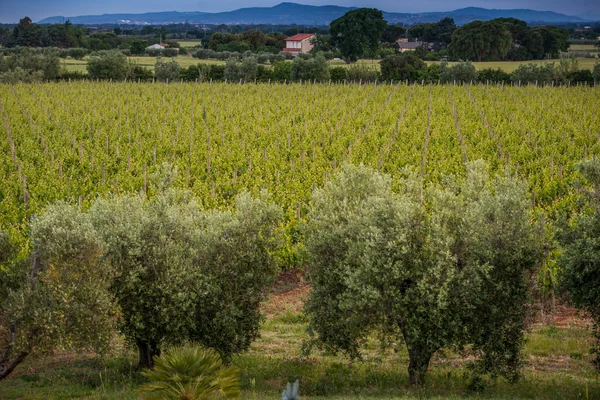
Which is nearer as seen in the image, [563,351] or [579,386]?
[579,386]

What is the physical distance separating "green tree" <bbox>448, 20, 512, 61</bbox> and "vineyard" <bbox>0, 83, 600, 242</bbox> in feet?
206

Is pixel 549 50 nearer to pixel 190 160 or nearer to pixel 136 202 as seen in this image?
pixel 190 160

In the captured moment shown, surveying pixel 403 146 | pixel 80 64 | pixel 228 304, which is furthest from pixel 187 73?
pixel 228 304

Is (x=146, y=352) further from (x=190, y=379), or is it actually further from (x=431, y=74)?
(x=431, y=74)

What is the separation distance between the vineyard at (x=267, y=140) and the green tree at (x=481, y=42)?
62680 millimetres

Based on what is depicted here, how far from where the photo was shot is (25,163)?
97.9ft

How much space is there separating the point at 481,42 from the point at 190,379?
381ft

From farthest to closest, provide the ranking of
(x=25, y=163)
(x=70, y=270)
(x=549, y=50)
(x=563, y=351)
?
1. (x=549, y=50)
2. (x=25, y=163)
3. (x=563, y=351)
4. (x=70, y=270)

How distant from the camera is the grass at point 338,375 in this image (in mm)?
14125

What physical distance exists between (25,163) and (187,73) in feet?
184

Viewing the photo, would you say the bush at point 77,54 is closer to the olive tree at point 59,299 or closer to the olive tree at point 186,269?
the olive tree at point 186,269

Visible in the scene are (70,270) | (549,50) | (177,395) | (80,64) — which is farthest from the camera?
(549,50)

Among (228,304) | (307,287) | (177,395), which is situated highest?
(177,395)

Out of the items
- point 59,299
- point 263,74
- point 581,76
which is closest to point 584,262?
point 59,299
